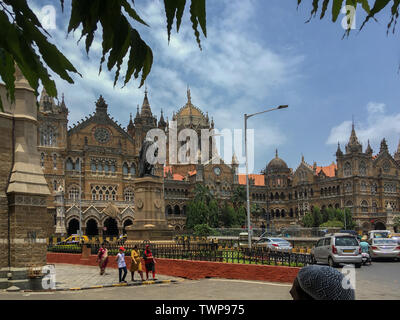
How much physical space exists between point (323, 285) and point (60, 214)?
170 ft

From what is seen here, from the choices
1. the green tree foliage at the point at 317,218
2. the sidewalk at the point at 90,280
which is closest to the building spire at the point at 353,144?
the green tree foliage at the point at 317,218

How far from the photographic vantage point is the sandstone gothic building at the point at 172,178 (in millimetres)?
55312

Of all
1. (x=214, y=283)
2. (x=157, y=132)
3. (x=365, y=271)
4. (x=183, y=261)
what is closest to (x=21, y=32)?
(x=214, y=283)

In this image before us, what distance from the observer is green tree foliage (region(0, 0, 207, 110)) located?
226 cm

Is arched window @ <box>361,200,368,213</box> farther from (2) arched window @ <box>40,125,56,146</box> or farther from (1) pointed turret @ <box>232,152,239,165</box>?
(2) arched window @ <box>40,125,56,146</box>

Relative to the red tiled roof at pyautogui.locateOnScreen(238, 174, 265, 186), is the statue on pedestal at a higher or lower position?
lower

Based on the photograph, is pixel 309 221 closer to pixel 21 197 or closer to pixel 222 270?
pixel 222 270

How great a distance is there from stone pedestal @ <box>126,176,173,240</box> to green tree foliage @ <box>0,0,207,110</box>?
953 inches

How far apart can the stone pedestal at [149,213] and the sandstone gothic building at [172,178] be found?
85.0ft

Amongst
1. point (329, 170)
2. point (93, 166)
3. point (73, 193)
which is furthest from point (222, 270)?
point (329, 170)

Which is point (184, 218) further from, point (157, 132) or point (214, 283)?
point (214, 283)

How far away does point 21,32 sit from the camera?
7.74 feet

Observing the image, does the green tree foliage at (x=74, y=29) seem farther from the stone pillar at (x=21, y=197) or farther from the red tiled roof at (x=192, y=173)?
the red tiled roof at (x=192, y=173)

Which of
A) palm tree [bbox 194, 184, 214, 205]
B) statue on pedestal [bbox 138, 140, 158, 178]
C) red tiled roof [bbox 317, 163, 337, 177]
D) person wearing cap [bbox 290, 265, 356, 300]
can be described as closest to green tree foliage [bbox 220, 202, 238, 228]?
palm tree [bbox 194, 184, 214, 205]
